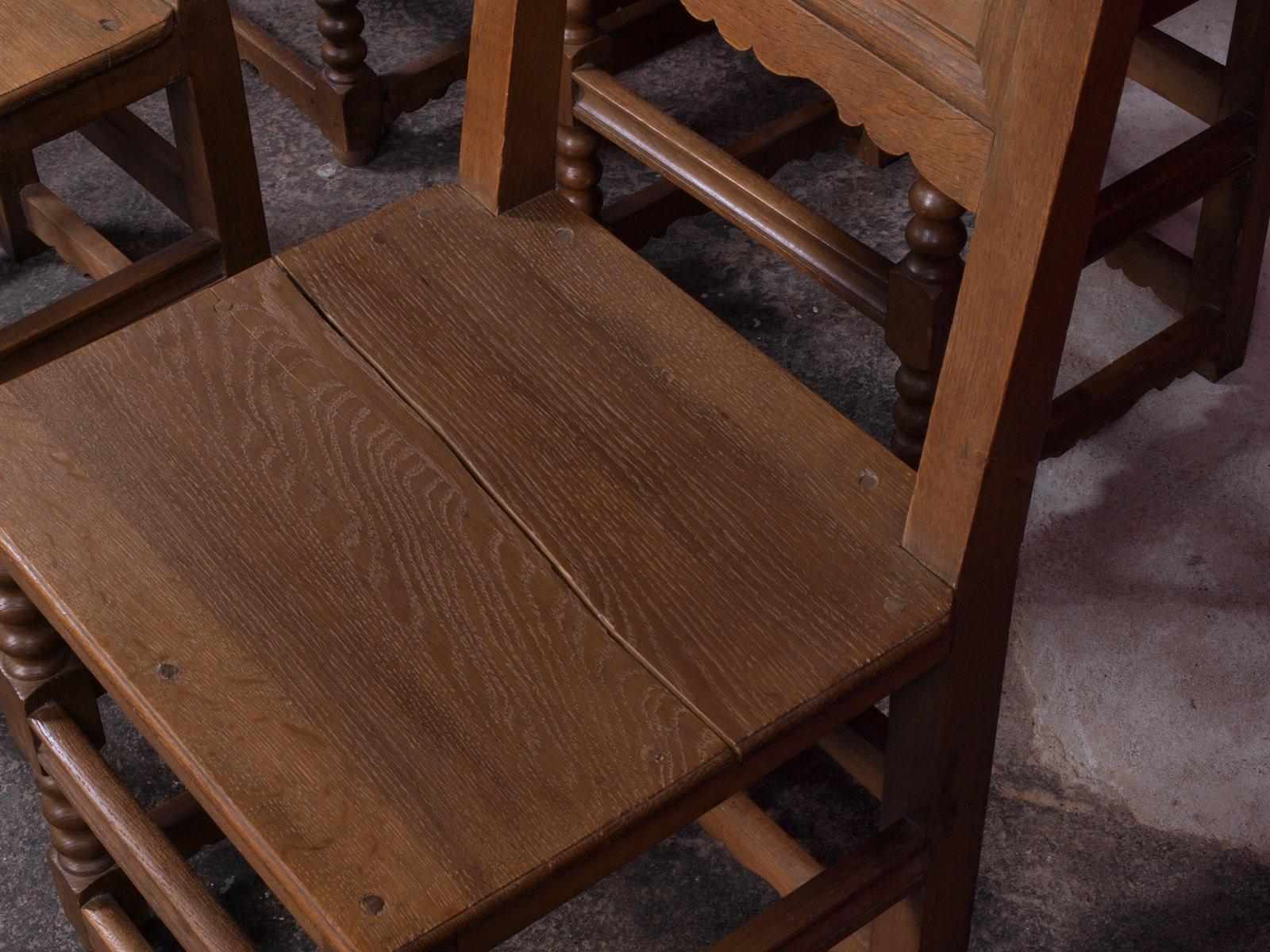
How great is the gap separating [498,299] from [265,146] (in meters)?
1.35

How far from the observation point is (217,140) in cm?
155

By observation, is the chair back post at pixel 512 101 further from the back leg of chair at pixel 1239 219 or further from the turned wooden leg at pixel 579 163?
the back leg of chair at pixel 1239 219

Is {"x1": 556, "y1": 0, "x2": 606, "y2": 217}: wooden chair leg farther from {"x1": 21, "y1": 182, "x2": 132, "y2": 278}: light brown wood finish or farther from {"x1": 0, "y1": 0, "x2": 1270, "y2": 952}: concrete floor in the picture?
{"x1": 21, "y1": 182, "x2": 132, "y2": 278}: light brown wood finish

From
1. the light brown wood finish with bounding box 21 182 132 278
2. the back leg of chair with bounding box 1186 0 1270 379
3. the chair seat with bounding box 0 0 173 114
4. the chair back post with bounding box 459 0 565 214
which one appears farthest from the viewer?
the light brown wood finish with bounding box 21 182 132 278

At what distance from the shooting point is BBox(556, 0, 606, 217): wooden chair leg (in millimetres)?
1799

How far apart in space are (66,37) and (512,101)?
1.64 feet

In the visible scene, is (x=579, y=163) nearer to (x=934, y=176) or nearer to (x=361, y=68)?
(x=361, y=68)

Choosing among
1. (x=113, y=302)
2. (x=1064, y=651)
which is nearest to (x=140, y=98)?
(x=113, y=302)

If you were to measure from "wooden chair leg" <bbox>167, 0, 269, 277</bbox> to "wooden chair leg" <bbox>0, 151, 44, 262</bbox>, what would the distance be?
54cm

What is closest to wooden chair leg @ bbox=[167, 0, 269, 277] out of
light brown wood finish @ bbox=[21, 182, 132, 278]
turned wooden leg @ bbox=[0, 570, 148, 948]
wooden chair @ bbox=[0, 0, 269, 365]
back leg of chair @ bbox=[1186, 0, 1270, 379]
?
wooden chair @ bbox=[0, 0, 269, 365]

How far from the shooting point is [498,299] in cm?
119

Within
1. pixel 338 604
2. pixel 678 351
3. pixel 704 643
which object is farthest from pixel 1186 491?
pixel 338 604

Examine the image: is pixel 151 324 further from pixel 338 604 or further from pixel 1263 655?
pixel 1263 655

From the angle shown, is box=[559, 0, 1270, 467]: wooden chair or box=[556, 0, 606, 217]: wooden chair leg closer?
box=[559, 0, 1270, 467]: wooden chair
